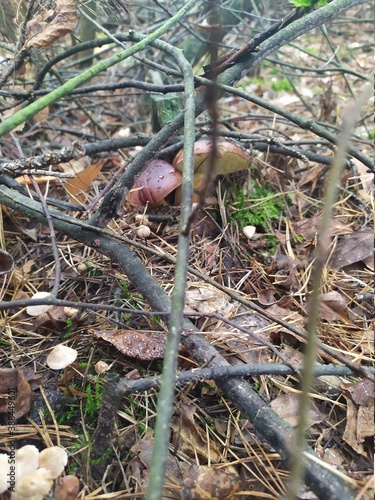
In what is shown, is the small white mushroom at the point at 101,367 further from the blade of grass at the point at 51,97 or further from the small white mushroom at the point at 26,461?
the blade of grass at the point at 51,97

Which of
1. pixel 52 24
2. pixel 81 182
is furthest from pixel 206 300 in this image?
pixel 52 24

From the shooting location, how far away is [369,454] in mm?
1332

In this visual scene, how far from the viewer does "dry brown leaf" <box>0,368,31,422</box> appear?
55.9 inches

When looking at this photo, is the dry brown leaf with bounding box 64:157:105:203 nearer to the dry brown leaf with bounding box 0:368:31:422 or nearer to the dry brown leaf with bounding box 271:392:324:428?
the dry brown leaf with bounding box 0:368:31:422

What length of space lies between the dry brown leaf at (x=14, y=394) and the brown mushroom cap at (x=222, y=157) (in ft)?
4.01

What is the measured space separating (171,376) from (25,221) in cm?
165

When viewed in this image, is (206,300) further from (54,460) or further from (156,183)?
(54,460)

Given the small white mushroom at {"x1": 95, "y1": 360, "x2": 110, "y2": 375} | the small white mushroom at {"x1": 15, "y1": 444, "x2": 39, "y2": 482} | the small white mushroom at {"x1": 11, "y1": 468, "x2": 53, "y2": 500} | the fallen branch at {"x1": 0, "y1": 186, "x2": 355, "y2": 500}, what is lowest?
the small white mushroom at {"x1": 15, "y1": 444, "x2": 39, "y2": 482}

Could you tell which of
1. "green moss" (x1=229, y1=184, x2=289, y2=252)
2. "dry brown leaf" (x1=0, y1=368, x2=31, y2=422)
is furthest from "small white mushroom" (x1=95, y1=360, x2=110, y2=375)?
"green moss" (x1=229, y1=184, x2=289, y2=252)

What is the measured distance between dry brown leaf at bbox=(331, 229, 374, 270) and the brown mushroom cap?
2.16 ft

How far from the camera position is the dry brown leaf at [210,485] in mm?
1137

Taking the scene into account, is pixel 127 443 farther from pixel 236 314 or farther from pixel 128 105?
pixel 128 105

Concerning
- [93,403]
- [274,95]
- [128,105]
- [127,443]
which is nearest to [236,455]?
[127,443]

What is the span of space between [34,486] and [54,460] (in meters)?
0.11
